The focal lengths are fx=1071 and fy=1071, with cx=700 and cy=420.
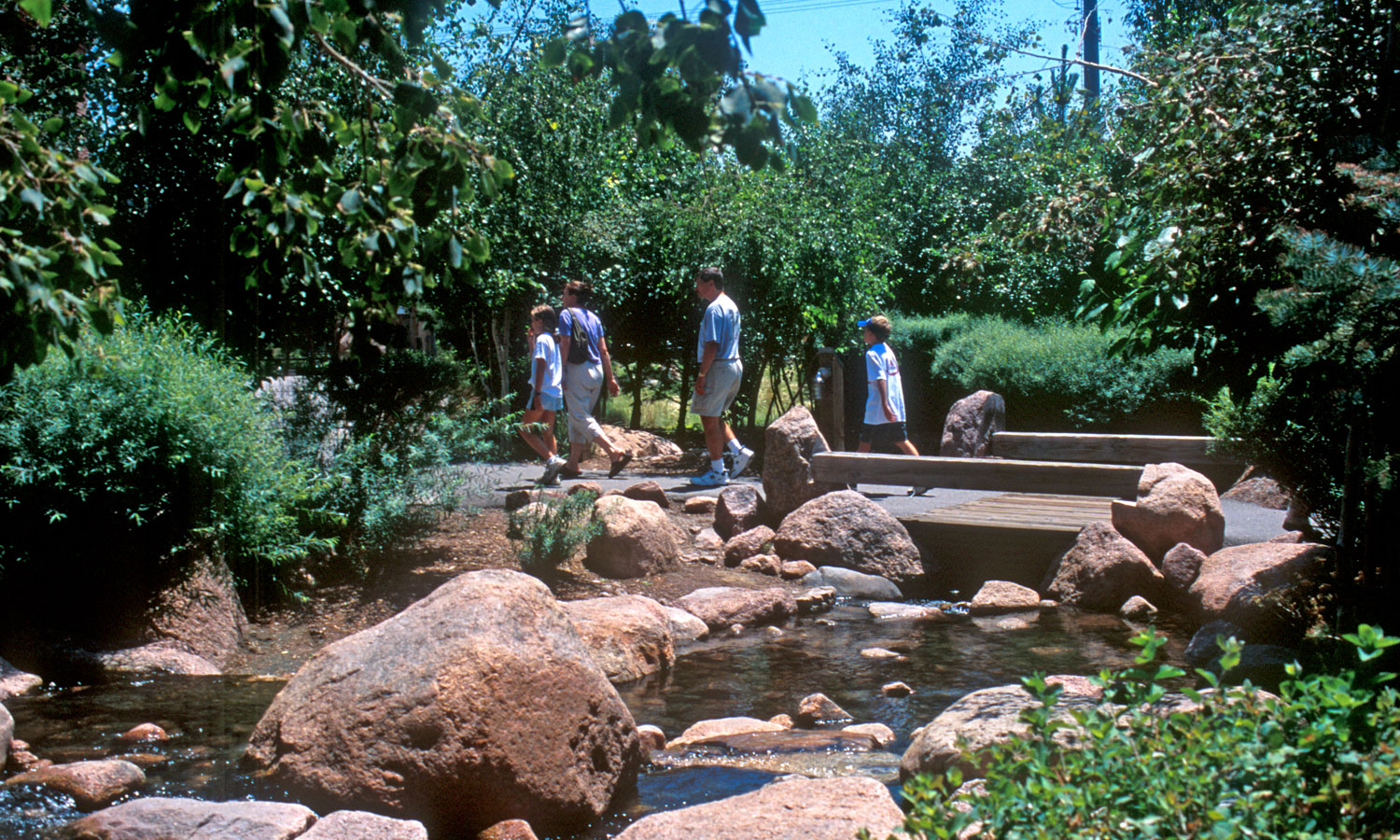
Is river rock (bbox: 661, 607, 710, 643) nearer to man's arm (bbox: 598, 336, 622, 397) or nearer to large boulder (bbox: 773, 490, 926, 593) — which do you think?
large boulder (bbox: 773, 490, 926, 593)

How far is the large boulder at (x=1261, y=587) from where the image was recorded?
6055mm

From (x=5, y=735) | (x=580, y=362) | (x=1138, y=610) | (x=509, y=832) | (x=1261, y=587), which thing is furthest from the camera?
(x=580, y=362)

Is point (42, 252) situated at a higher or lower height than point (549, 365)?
higher

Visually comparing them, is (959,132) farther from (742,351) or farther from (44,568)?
(44,568)

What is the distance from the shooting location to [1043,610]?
8.04m

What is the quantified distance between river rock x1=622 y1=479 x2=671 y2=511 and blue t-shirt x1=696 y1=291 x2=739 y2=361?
135 centimetres

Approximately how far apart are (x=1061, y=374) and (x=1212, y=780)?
12238 millimetres

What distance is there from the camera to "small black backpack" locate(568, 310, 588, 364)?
10.3 metres

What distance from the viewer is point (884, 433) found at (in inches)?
438

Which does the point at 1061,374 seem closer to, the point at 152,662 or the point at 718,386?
the point at 718,386

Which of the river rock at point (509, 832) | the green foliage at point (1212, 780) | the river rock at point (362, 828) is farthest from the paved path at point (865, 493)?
the green foliage at point (1212, 780)

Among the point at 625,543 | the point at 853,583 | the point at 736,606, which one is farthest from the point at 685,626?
the point at 853,583

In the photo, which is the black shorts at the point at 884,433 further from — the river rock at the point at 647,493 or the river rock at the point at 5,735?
the river rock at the point at 5,735

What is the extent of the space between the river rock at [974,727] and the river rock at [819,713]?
964 mm
